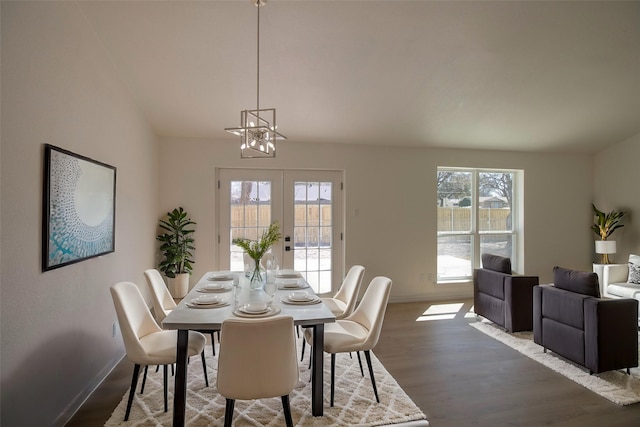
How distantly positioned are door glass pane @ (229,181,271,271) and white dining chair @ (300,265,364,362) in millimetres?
1960

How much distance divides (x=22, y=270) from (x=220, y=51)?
2.35m

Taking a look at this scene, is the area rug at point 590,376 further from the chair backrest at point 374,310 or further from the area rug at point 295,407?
the chair backrest at point 374,310

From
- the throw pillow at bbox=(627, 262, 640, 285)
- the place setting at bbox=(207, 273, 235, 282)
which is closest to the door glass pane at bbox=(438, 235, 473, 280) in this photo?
the throw pillow at bbox=(627, 262, 640, 285)

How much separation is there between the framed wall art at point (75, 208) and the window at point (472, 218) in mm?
4623

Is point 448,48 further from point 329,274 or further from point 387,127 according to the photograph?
→ point 329,274

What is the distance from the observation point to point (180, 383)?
205 cm

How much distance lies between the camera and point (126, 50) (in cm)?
307

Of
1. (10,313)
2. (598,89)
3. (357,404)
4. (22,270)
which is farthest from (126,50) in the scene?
(598,89)

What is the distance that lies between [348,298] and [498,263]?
2.06 metres

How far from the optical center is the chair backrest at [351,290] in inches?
124

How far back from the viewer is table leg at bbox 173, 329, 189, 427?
6.74 feet

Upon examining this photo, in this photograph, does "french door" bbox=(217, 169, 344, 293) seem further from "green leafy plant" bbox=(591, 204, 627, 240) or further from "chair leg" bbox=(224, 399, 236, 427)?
"green leafy plant" bbox=(591, 204, 627, 240)

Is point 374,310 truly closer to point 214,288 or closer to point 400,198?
point 214,288

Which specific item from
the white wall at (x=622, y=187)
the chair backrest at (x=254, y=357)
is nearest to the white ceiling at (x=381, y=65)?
the white wall at (x=622, y=187)
